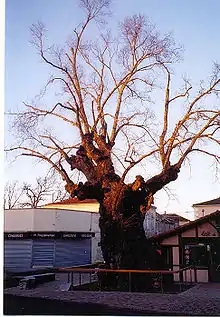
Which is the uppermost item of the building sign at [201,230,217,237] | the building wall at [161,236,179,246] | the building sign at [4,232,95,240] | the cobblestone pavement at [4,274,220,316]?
the building sign at [201,230,217,237]

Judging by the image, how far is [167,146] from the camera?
797cm

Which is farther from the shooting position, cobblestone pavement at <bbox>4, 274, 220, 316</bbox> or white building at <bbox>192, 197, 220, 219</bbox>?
white building at <bbox>192, 197, 220, 219</bbox>

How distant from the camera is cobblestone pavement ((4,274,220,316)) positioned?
581 centimetres

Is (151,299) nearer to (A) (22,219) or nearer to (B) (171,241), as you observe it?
(B) (171,241)

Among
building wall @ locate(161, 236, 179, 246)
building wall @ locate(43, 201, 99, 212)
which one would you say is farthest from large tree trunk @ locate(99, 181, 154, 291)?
building wall @ locate(43, 201, 99, 212)

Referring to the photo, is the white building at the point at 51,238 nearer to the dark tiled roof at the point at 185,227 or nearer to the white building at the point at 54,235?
the white building at the point at 54,235

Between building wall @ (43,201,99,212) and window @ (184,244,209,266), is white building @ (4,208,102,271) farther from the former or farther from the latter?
window @ (184,244,209,266)

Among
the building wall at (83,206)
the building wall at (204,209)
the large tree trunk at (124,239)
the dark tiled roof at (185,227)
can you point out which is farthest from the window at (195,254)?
the building wall at (204,209)

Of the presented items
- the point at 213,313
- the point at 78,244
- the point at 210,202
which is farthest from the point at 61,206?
the point at 213,313

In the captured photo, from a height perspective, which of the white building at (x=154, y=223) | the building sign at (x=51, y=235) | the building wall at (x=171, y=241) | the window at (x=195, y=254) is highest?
the white building at (x=154, y=223)

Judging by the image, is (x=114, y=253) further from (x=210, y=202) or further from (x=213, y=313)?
(x=210, y=202)

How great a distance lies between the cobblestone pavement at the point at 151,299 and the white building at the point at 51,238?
2781mm

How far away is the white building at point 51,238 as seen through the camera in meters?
11.2

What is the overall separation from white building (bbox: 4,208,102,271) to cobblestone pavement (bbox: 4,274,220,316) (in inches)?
109
